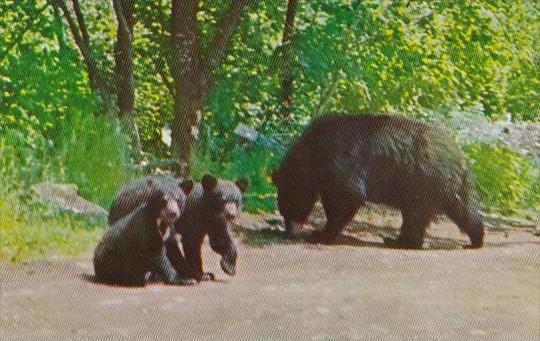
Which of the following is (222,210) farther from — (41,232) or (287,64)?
(287,64)

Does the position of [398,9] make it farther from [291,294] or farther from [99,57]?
[291,294]

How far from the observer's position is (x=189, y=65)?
7832 mm

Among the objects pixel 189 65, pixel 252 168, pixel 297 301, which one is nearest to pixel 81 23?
pixel 189 65

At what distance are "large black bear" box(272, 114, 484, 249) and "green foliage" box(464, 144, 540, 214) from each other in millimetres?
1089

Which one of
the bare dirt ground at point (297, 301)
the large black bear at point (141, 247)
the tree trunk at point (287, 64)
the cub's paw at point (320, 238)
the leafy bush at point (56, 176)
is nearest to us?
the bare dirt ground at point (297, 301)

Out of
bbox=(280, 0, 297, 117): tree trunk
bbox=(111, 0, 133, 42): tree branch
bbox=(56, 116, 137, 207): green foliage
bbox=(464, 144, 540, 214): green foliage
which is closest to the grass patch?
bbox=(56, 116, 137, 207): green foliage

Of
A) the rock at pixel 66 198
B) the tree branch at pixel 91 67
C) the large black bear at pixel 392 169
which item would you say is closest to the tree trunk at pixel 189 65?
the tree branch at pixel 91 67

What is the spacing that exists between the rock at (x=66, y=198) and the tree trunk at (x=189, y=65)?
46.4 inches

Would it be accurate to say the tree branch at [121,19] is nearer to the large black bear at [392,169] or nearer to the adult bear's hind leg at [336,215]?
the large black bear at [392,169]

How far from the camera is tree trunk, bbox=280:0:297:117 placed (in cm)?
802

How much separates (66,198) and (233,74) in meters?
2.10

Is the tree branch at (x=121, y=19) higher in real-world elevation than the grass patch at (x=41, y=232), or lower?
higher

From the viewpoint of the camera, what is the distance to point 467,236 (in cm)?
765

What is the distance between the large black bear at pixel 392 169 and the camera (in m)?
7.26
